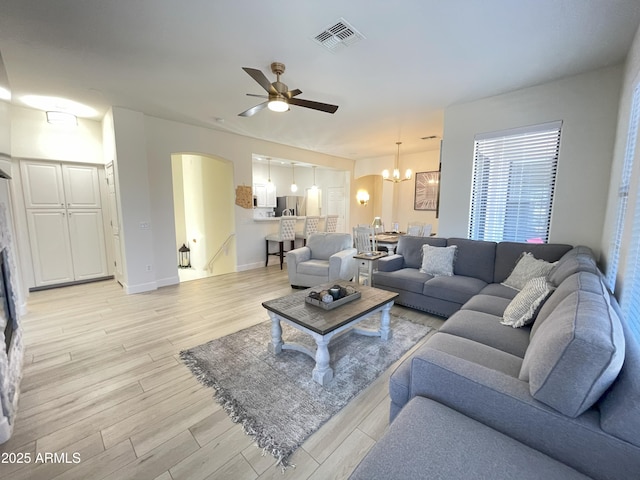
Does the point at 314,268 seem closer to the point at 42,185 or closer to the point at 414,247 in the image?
the point at 414,247

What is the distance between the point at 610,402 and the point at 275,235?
5502mm

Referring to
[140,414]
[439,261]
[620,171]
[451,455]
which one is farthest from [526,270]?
[140,414]

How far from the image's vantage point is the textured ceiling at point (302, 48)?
6.17 ft

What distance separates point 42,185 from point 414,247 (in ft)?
18.9

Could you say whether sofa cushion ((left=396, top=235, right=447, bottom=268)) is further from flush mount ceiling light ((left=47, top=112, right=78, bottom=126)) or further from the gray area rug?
flush mount ceiling light ((left=47, top=112, right=78, bottom=126))

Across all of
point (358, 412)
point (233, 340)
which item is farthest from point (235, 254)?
point (358, 412)

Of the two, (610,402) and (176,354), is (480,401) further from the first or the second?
(176,354)

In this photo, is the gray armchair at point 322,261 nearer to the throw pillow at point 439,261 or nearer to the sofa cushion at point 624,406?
the throw pillow at point 439,261

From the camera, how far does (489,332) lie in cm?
188

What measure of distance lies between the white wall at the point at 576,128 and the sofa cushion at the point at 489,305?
1.41m

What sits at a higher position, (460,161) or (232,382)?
(460,161)

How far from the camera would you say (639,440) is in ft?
2.75

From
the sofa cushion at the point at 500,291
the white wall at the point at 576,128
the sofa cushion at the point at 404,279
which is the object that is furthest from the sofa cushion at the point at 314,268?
the white wall at the point at 576,128

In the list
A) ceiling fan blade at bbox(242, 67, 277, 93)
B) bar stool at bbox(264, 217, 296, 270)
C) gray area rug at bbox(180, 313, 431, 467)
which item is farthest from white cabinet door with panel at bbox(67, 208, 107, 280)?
ceiling fan blade at bbox(242, 67, 277, 93)
